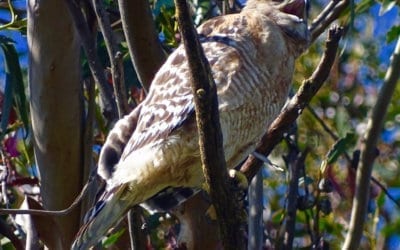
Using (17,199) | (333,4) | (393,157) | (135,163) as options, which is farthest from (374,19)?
(135,163)

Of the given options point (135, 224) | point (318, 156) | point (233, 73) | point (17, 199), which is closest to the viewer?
point (135, 224)

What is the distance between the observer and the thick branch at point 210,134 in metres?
2.08

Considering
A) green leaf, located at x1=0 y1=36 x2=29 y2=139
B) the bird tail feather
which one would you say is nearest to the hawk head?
green leaf, located at x1=0 y1=36 x2=29 y2=139

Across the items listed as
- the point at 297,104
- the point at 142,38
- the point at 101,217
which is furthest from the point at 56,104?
the point at 297,104

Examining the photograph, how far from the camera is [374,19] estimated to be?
4.38 m

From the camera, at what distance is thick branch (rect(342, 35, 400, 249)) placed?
270 cm

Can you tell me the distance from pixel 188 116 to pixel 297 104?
0.27 m

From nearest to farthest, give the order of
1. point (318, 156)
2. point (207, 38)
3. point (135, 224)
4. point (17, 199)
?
1. point (135, 224)
2. point (207, 38)
3. point (17, 199)
4. point (318, 156)

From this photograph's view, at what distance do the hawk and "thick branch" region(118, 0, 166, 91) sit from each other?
0.07 m

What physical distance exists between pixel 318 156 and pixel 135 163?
5.07ft

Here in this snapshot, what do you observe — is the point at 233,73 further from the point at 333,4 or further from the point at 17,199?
the point at 17,199

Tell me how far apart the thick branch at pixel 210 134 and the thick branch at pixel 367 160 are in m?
0.39

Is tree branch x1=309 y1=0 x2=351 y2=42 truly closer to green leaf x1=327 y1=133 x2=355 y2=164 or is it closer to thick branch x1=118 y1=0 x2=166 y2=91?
green leaf x1=327 y1=133 x2=355 y2=164

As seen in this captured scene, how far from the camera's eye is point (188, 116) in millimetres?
2773
